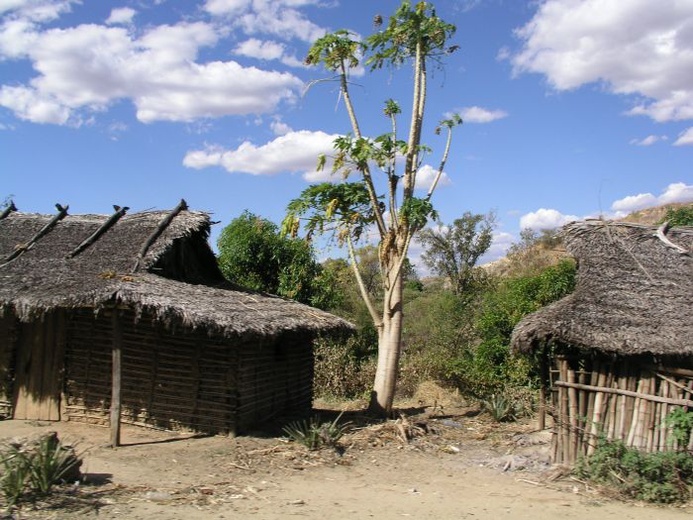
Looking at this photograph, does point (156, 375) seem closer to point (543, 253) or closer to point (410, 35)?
point (410, 35)

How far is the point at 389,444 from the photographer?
10.4 metres

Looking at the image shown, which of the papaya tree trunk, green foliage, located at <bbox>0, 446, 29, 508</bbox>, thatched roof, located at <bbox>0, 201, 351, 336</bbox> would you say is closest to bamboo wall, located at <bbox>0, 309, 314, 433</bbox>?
thatched roof, located at <bbox>0, 201, 351, 336</bbox>

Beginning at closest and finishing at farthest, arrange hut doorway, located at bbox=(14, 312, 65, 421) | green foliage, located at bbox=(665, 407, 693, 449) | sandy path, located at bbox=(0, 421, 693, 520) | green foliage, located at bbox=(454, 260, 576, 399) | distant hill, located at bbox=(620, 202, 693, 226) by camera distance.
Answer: sandy path, located at bbox=(0, 421, 693, 520) < green foliage, located at bbox=(665, 407, 693, 449) < hut doorway, located at bbox=(14, 312, 65, 421) < green foliage, located at bbox=(454, 260, 576, 399) < distant hill, located at bbox=(620, 202, 693, 226)

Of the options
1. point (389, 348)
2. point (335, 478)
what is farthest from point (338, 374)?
point (335, 478)

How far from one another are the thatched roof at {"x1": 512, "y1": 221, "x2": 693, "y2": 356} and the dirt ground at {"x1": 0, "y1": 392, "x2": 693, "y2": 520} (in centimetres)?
191

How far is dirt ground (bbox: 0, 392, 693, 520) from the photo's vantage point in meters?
7.11

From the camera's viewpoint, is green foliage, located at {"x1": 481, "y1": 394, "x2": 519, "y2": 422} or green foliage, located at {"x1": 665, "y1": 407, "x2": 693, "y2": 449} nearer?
green foliage, located at {"x1": 665, "y1": 407, "x2": 693, "y2": 449}

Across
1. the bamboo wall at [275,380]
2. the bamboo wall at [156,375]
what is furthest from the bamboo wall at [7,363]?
the bamboo wall at [275,380]

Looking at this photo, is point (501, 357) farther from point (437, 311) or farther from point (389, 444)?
point (389, 444)

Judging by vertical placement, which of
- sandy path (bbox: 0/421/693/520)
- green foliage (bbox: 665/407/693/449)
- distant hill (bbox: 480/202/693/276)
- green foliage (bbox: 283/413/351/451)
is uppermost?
distant hill (bbox: 480/202/693/276)

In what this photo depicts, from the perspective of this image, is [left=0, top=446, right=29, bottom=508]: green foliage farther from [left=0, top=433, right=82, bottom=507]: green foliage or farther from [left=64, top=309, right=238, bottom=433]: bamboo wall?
[left=64, top=309, right=238, bottom=433]: bamboo wall

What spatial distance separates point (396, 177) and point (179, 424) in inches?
238

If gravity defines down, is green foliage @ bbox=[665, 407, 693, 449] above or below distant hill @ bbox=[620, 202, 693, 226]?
below

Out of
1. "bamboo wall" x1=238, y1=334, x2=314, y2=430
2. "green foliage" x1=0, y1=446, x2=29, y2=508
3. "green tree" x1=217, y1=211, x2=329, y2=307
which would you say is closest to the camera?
"green foliage" x1=0, y1=446, x2=29, y2=508
